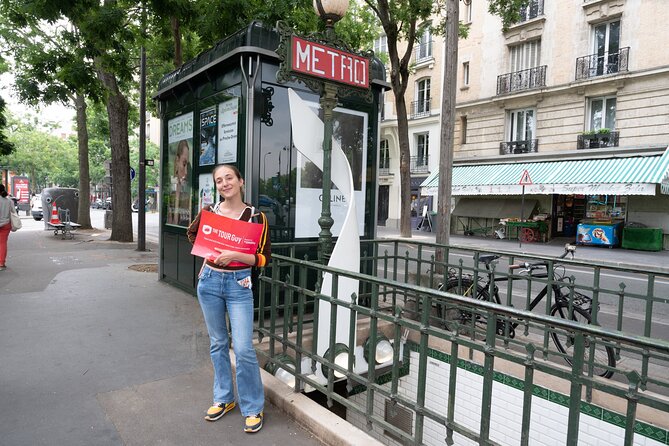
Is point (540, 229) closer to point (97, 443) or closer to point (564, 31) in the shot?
point (564, 31)

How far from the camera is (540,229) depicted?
20.5 metres

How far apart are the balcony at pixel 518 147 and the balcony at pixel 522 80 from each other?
8.31 feet

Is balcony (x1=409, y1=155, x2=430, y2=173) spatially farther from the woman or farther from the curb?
the curb

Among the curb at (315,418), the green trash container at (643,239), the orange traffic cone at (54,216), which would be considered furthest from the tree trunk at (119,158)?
the green trash container at (643,239)

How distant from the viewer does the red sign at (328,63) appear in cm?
371

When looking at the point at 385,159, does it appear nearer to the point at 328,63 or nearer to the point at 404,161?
the point at 404,161

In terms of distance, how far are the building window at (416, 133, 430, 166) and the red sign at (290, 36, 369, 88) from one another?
80.1 ft

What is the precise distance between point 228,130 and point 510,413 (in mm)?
4485

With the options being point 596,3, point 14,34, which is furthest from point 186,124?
point 596,3

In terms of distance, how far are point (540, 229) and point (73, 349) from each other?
65.5ft

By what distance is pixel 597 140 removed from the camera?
19078mm

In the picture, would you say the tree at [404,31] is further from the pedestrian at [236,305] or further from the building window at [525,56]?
the pedestrian at [236,305]

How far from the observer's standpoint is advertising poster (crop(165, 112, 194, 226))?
671 cm

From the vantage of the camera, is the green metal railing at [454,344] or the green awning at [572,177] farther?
the green awning at [572,177]
